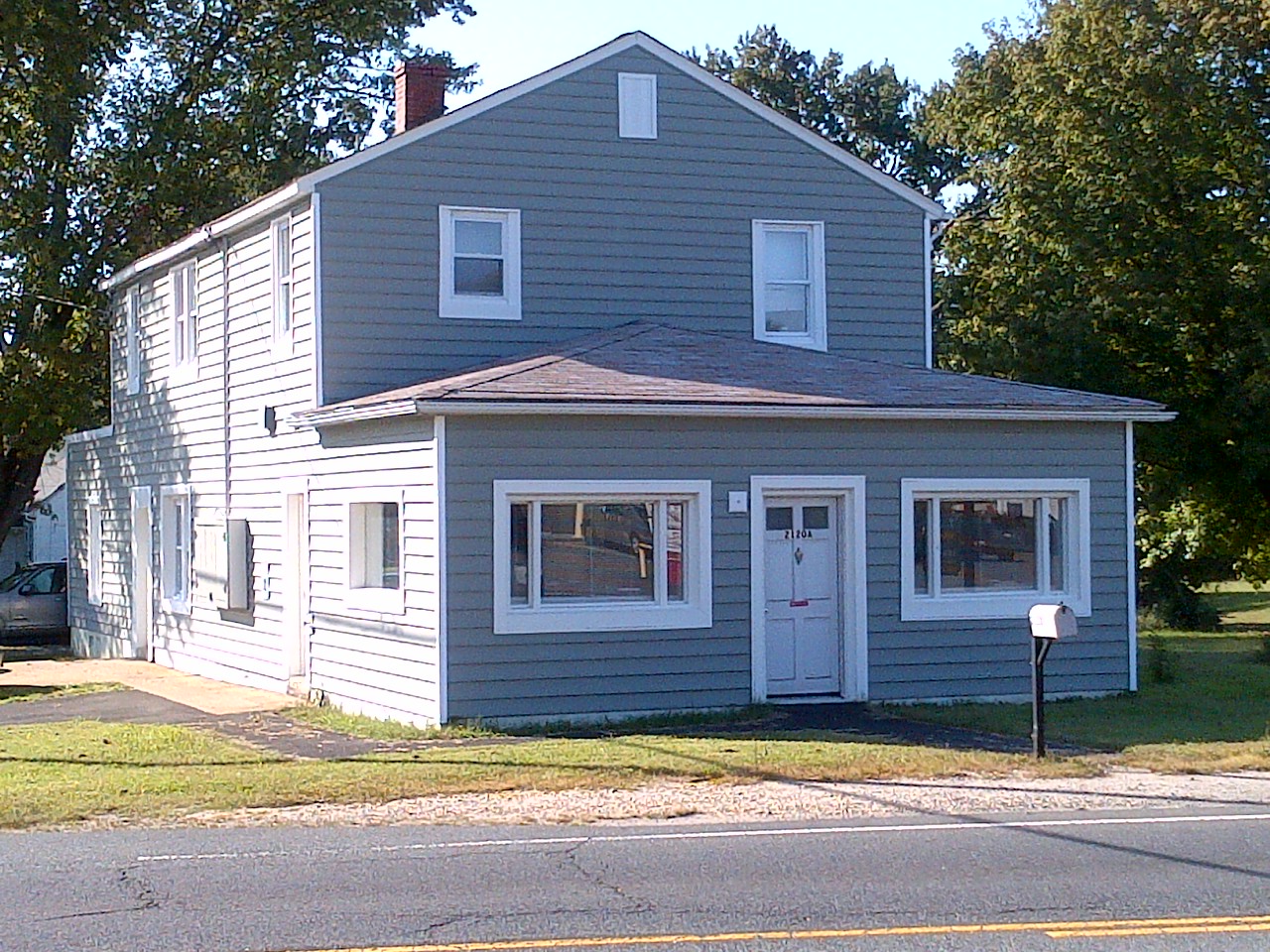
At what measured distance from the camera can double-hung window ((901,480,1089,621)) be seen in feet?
64.3

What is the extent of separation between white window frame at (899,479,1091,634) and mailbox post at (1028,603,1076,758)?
398 centimetres

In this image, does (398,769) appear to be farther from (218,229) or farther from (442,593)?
(218,229)

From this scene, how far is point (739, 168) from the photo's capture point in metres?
22.8

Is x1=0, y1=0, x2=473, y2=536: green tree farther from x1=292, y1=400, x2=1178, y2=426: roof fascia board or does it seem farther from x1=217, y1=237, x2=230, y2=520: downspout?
x1=292, y1=400, x2=1178, y2=426: roof fascia board

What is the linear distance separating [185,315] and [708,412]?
37.1 ft

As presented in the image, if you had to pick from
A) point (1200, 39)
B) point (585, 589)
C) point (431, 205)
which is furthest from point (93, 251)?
point (1200, 39)

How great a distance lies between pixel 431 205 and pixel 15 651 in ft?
49.6

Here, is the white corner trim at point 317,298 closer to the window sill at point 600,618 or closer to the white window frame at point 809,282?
the window sill at point 600,618

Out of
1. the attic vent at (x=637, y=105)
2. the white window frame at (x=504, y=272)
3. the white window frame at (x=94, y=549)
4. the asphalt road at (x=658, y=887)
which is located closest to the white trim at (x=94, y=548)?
the white window frame at (x=94, y=549)

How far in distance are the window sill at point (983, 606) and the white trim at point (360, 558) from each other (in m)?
5.51

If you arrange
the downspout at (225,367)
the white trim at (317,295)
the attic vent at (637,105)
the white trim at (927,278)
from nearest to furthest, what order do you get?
the white trim at (317,295) < the attic vent at (637,105) < the white trim at (927,278) < the downspout at (225,367)

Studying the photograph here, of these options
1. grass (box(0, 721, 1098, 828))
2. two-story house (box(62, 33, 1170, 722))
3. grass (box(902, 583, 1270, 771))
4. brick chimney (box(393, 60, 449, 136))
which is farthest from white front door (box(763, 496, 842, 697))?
brick chimney (box(393, 60, 449, 136))

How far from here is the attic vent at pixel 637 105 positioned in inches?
873

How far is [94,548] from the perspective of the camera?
31.0 meters
